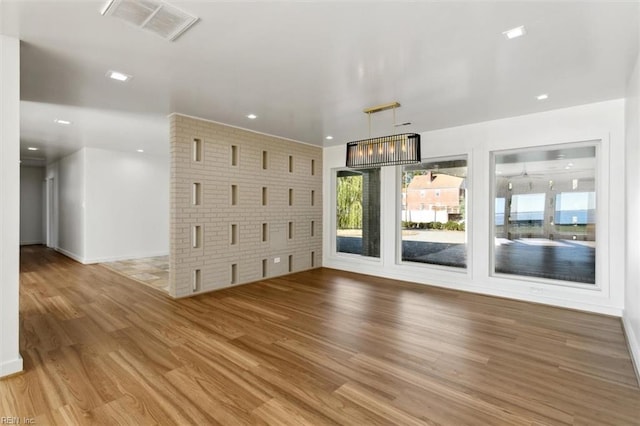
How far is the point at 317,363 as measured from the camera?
9.26 feet

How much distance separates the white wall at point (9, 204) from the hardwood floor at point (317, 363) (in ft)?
0.97

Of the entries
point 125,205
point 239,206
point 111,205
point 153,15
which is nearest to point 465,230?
point 239,206

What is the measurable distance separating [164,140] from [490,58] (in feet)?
20.4

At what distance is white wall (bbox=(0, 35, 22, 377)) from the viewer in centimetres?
254

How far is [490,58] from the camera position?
294cm

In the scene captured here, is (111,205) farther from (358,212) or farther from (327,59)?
(327,59)

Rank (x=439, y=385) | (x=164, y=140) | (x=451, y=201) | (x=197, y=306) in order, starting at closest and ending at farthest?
(x=439, y=385) < (x=197, y=306) < (x=451, y=201) < (x=164, y=140)

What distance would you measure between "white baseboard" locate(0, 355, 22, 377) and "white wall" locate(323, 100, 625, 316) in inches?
208

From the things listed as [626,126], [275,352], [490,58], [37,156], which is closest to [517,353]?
[275,352]

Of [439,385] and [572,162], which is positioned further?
[572,162]

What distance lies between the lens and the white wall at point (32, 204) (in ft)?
35.6

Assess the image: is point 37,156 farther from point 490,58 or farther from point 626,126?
point 626,126

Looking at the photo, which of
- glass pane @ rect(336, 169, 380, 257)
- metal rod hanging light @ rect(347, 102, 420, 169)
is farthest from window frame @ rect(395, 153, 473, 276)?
metal rod hanging light @ rect(347, 102, 420, 169)

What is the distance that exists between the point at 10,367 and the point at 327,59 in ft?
12.5
